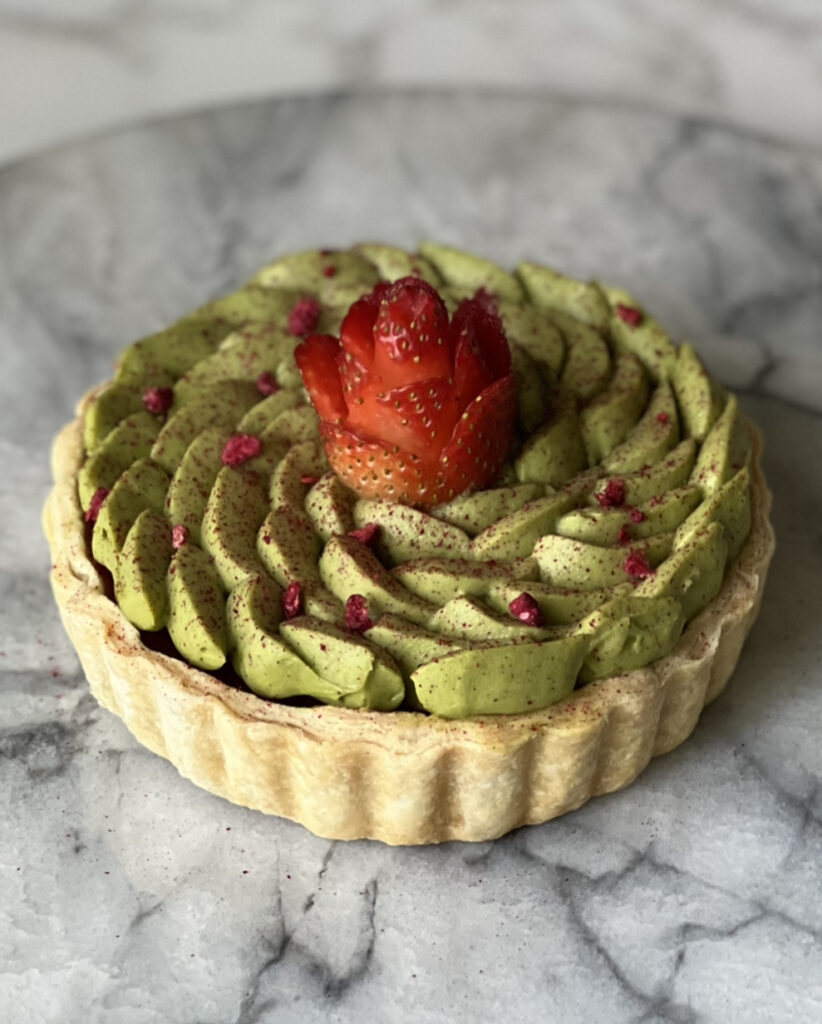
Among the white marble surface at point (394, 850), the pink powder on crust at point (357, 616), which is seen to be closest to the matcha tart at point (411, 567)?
the pink powder on crust at point (357, 616)

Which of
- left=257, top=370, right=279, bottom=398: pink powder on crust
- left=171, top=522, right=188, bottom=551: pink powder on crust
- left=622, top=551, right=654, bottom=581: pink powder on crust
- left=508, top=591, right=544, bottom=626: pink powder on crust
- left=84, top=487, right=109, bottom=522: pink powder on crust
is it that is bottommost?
left=84, top=487, right=109, bottom=522: pink powder on crust

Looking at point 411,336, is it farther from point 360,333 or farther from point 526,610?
point 526,610

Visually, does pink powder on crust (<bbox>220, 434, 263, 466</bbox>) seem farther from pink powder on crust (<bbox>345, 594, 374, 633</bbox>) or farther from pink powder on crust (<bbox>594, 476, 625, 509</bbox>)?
pink powder on crust (<bbox>594, 476, 625, 509</bbox>)

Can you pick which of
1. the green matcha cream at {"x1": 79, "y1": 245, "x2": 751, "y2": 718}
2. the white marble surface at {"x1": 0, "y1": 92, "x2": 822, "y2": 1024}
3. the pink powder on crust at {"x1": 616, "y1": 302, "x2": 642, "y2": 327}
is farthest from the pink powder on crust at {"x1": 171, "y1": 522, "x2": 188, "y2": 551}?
the pink powder on crust at {"x1": 616, "y1": 302, "x2": 642, "y2": 327}

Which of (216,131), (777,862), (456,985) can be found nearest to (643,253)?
(216,131)

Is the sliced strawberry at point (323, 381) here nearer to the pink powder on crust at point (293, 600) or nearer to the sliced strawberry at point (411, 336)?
the sliced strawberry at point (411, 336)

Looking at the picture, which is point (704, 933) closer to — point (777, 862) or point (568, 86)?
point (777, 862)
